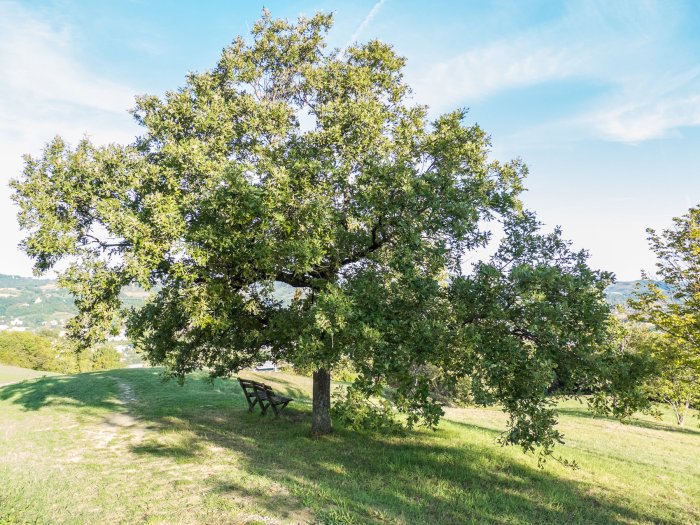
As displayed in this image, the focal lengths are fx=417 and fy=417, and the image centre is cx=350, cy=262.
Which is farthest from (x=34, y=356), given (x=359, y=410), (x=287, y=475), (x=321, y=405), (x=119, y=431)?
(x=359, y=410)

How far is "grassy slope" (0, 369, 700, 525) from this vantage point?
29.5 ft

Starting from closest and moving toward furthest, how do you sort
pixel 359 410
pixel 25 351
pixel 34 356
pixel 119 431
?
pixel 359 410, pixel 119 431, pixel 25 351, pixel 34 356

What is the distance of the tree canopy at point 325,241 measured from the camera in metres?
10.8

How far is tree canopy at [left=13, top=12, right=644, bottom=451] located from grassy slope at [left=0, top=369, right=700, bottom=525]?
1818mm

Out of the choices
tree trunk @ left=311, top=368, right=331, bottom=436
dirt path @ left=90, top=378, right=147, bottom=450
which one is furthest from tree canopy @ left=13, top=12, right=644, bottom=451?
dirt path @ left=90, top=378, right=147, bottom=450

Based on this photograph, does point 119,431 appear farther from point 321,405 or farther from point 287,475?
point 287,475

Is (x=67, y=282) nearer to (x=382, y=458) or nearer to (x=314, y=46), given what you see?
(x=382, y=458)

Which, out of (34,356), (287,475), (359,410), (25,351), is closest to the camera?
(359,410)

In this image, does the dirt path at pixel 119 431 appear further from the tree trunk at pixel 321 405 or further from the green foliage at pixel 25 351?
the green foliage at pixel 25 351

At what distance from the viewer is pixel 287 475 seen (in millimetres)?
11328

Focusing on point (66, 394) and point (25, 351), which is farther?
point (25, 351)

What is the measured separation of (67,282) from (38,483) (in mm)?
5253

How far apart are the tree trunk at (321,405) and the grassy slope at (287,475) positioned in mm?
657

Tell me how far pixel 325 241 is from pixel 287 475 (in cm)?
663
